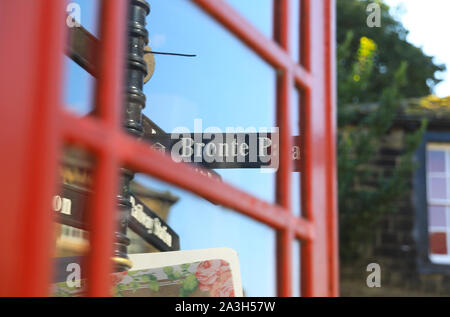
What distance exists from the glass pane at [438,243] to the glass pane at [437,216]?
130mm

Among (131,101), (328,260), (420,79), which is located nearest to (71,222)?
(131,101)

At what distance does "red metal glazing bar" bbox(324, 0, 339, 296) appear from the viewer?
1664 mm

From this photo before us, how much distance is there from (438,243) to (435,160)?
1.07 meters

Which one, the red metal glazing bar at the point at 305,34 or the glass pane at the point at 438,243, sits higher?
the red metal glazing bar at the point at 305,34

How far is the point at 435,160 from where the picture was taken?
948 cm

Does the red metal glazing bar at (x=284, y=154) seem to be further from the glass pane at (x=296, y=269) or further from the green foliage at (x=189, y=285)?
the green foliage at (x=189, y=285)

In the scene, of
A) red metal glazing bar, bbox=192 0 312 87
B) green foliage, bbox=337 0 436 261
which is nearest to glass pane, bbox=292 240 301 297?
red metal glazing bar, bbox=192 0 312 87

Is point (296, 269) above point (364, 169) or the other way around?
the other way around

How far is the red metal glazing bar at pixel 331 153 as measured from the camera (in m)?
1.66

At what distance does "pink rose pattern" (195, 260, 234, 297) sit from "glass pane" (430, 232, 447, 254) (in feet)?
25.8

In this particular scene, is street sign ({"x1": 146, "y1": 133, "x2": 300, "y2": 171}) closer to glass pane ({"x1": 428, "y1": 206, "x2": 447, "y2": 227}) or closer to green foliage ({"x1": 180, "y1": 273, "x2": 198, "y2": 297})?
green foliage ({"x1": 180, "y1": 273, "x2": 198, "y2": 297})

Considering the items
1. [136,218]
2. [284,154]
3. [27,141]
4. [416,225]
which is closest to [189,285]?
[136,218]

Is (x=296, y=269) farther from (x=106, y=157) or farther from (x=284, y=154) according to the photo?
(x=106, y=157)

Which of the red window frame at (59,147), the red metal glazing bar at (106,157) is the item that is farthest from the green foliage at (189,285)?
the red metal glazing bar at (106,157)
